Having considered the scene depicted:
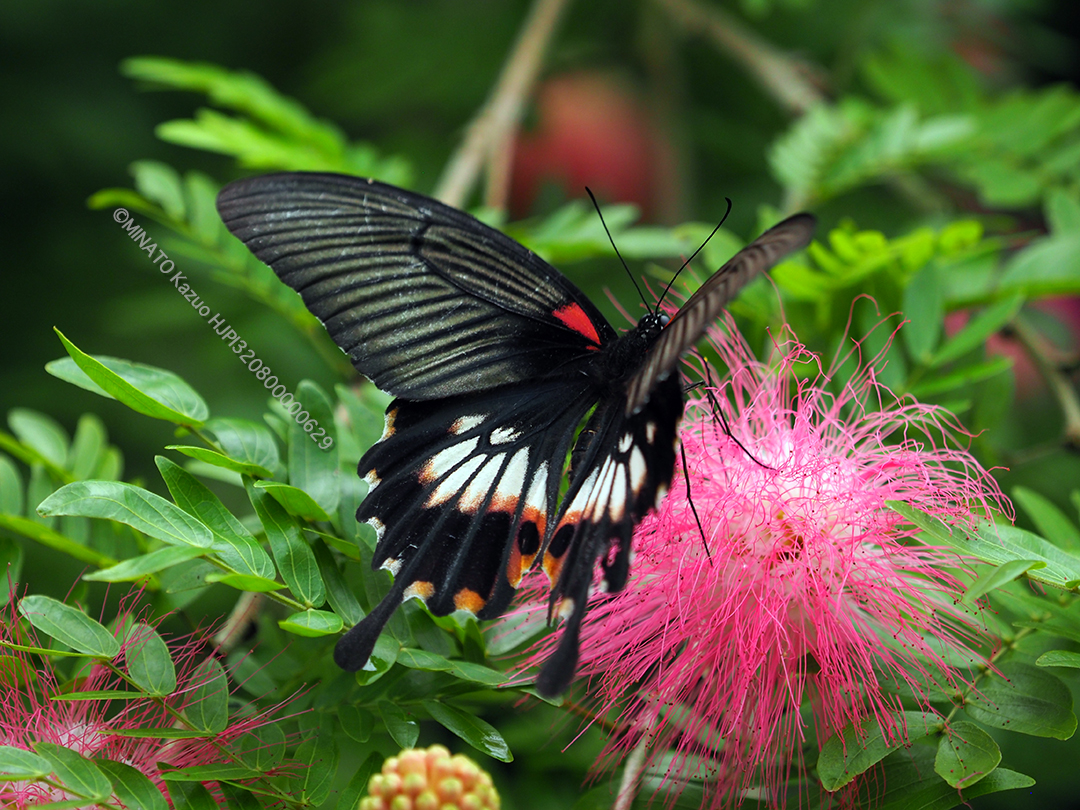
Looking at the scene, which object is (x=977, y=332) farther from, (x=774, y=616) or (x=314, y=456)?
(x=314, y=456)

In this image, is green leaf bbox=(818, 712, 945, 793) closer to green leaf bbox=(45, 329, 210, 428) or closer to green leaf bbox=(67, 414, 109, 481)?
green leaf bbox=(45, 329, 210, 428)

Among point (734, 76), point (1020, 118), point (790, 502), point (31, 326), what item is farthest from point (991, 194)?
Result: point (31, 326)

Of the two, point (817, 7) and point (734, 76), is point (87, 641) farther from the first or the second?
point (817, 7)

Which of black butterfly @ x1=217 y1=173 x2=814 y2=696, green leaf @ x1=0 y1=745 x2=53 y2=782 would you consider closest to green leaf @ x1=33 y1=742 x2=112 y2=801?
green leaf @ x1=0 y1=745 x2=53 y2=782

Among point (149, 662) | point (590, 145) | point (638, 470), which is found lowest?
point (149, 662)

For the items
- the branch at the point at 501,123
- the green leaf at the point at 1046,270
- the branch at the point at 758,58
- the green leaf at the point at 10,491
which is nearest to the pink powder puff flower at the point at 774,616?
the green leaf at the point at 1046,270

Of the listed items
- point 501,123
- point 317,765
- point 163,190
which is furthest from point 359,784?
point 501,123

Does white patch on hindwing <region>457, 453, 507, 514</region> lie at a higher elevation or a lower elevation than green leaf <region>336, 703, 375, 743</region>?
higher
